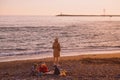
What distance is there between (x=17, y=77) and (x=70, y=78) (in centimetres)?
281

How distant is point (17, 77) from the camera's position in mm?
16234

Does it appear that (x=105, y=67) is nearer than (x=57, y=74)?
No

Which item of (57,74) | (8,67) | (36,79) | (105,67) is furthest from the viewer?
(8,67)

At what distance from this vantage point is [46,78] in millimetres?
15766

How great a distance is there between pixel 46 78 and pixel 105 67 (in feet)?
16.5

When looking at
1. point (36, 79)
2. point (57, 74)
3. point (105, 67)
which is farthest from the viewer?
point (105, 67)

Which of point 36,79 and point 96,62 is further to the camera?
point 96,62

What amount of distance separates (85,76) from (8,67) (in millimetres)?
6517

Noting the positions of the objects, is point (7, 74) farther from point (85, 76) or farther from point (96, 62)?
point (96, 62)

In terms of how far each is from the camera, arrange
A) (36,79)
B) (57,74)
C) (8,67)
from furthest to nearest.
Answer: (8,67), (57,74), (36,79)

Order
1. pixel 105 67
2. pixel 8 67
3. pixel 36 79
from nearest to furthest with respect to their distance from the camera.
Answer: pixel 36 79 < pixel 105 67 < pixel 8 67

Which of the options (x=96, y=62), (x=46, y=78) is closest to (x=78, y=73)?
(x=46, y=78)

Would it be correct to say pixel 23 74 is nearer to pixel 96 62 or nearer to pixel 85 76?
pixel 85 76

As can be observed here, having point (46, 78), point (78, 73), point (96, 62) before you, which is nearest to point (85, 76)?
point (78, 73)
